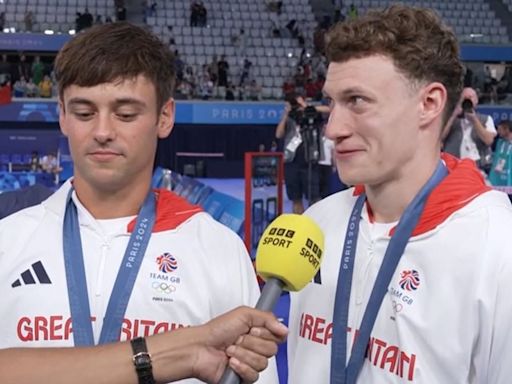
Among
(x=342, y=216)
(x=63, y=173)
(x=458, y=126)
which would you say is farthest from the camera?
(x=63, y=173)

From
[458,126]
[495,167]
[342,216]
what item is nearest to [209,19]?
Result: [495,167]

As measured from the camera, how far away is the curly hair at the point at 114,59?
5.84 feet

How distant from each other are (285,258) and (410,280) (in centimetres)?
42

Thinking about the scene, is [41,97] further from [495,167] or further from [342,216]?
[342,216]

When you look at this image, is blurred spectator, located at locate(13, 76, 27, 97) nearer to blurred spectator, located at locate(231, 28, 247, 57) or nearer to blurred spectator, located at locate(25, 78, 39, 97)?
blurred spectator, located at locate(25, 78, 39, 97)

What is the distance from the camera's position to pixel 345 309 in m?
1.83

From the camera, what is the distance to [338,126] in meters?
1.75

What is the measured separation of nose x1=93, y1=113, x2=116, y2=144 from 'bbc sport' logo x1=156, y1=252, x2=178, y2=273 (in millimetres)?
341

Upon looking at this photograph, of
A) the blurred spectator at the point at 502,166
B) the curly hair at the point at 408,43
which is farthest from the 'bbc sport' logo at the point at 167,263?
the blurred spectator at the point at 502,166

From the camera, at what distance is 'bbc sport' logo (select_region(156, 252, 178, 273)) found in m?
1.85

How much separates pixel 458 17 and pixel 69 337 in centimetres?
2034

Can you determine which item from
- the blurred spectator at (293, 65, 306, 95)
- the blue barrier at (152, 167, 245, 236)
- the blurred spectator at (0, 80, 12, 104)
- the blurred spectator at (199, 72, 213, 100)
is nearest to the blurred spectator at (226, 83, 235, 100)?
the blurred spectator at (199, 72, 213, 100)

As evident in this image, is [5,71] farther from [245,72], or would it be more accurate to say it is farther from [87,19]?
[245,72]

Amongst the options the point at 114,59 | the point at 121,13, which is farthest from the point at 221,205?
the point at 121,13
